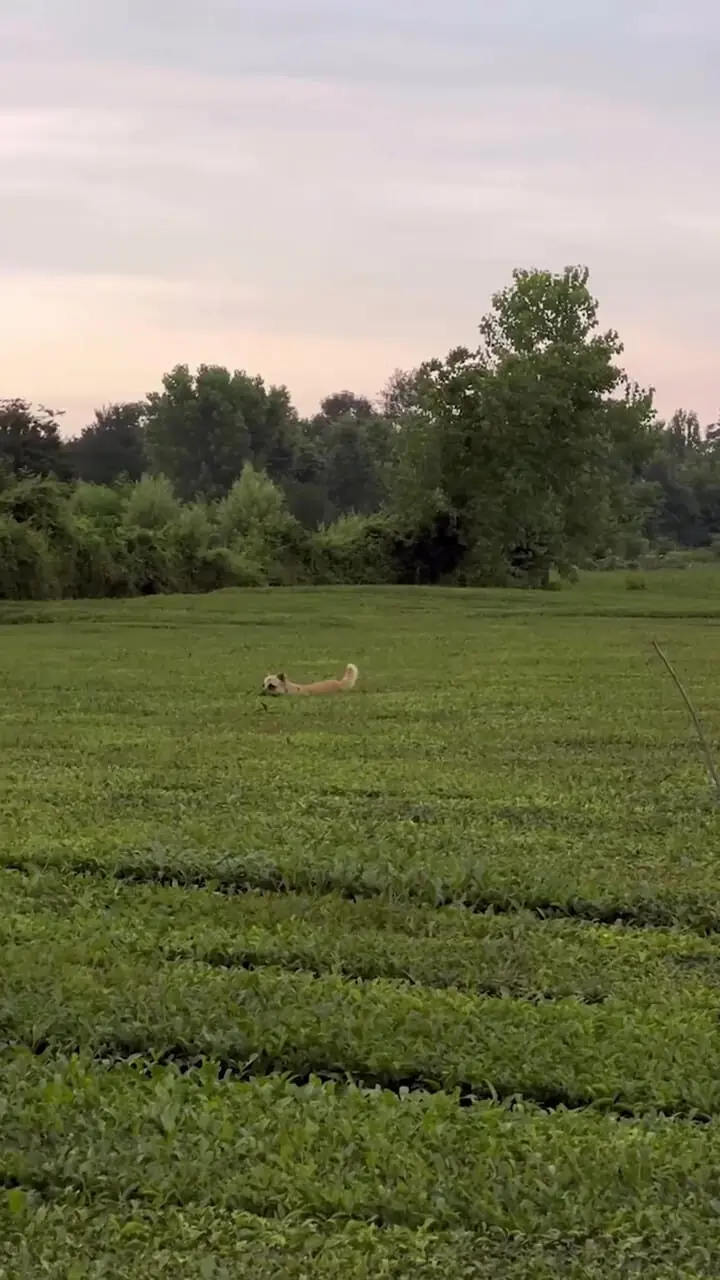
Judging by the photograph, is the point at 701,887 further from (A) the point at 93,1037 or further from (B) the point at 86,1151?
(B) the point at 86,1151

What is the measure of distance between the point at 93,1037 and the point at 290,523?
2915 centimetres

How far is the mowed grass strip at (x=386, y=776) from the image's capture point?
4.47 m

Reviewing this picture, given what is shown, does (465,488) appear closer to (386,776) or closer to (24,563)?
(24,563)

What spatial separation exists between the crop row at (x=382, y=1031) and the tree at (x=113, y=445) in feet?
200

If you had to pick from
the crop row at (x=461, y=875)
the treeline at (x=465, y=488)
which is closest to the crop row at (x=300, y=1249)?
the crop row at (x=461, y=875)

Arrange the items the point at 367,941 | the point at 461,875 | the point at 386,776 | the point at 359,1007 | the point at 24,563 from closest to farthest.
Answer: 1. the point at 359,1007
2. the point at 367,941
3. the point at 461,875
4. the point at 386,776
5. the point at 24,563

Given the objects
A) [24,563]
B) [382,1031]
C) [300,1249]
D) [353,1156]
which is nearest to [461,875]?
[382,1031]

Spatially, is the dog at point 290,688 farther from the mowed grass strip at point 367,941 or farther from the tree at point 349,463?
the tree at point 349,463

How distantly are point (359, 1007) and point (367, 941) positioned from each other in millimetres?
527

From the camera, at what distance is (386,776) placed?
6289 mm

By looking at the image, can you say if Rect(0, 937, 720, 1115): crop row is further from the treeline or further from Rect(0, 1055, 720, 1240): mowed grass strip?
the treeline

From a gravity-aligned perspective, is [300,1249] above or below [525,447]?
below

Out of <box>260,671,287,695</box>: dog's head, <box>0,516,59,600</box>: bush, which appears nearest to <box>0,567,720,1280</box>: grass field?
<box>260,671,287,695</box>: dog's head

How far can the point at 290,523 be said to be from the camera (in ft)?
105
